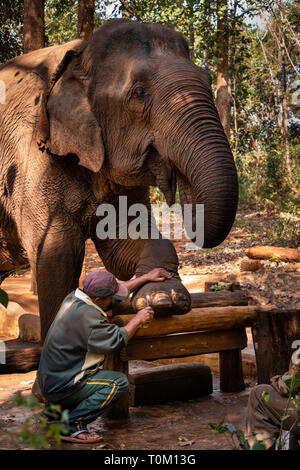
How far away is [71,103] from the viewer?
4449 mm

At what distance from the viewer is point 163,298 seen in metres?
4.40

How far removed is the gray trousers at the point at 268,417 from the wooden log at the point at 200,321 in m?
1.38

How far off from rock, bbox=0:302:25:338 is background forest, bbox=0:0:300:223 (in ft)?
11.3

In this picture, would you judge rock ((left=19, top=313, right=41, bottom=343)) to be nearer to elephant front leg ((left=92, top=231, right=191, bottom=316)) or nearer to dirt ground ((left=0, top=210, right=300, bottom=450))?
dirt ground ((left=0, top=210, right=300, bottom=450))

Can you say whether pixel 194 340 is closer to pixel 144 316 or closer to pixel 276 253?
pixel 144 316

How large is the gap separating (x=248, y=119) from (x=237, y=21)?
14310 millimetres

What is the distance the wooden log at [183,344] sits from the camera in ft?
15.4

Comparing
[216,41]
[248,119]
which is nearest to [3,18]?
[216,41]

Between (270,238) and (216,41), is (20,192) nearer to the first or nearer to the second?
(270,238)

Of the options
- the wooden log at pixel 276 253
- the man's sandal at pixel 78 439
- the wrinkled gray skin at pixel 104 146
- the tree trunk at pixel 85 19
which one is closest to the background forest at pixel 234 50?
the tree trunk at pixel 85 19

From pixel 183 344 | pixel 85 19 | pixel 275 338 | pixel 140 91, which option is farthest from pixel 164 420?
pixel 85 19

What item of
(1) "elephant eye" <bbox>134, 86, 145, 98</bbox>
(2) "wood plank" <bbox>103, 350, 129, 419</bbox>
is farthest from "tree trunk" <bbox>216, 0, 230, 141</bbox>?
(2) "wood plank" <bbox>103, 350, 129, 419</bbox>

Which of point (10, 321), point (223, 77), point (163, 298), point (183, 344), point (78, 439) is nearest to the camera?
point (78, 439)

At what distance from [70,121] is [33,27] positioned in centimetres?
457
